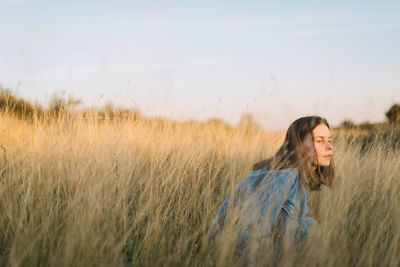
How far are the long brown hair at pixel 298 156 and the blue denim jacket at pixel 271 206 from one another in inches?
4.0

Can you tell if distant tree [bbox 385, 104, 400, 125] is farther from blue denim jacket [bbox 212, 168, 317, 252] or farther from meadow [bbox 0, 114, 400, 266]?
blue denim jacket [bbox 212, 168, 317, 252]

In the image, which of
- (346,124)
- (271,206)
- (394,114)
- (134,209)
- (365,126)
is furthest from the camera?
(394,114)

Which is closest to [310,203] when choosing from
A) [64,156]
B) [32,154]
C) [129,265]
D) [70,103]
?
[129,265]

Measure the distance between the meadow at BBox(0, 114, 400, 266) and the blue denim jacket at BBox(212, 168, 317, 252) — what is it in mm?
140

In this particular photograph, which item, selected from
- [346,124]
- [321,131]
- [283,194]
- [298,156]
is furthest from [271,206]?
[346,124]

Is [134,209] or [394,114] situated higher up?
[394,114]

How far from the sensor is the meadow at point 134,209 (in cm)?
200

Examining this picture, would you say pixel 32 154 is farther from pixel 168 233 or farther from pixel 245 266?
pixel 245 266

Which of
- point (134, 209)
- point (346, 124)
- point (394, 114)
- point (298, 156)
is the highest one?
point (394, 114)

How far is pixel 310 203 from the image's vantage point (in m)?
3.34

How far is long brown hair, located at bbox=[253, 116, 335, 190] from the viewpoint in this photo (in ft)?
7.91

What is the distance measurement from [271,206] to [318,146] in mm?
715

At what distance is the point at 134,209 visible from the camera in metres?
2.88

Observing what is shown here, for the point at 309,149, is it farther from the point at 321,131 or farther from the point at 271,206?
the point at 271,206
